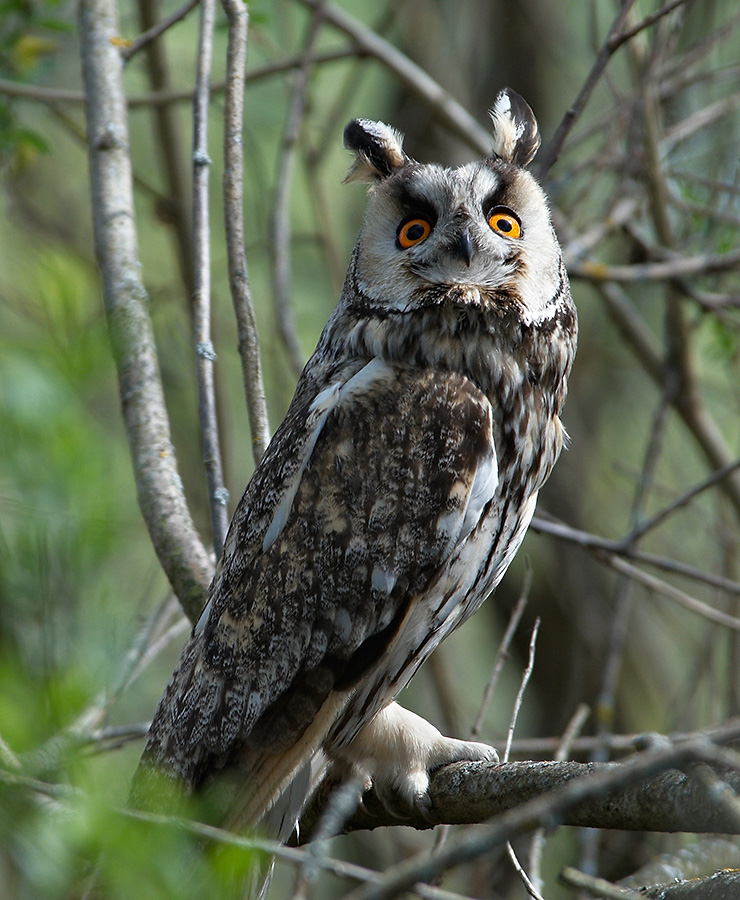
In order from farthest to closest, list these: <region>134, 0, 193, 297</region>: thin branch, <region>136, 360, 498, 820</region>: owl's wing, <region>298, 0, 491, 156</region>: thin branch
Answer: <region>134, 0, 193, 297</region>: thin branch → <region>298, 0, 491, 156</region>: thin branch → <region>136, 360, 498, 820</region>: owl's wing

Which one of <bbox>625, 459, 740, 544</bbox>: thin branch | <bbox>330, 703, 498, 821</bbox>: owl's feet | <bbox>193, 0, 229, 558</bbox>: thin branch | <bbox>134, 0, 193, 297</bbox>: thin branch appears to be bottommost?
<bbox>330, 703, 498, 821</bbox>: owl's feet

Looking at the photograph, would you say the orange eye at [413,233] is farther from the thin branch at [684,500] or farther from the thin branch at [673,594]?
the thin branch at [673,594]

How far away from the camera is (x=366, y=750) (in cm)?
259

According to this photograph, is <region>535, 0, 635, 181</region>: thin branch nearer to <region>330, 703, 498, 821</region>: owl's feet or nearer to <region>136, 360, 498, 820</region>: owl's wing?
<region>136, 360, 498, 820</region>: owl's wing

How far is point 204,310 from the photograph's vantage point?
2594 millimetres

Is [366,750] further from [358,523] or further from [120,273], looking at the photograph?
[120,273]

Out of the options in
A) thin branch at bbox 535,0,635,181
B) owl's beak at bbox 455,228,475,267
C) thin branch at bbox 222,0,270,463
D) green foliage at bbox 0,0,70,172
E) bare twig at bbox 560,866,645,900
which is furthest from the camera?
green foliage at bbox 0,0,70,172

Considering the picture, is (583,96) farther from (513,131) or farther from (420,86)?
(420,86)

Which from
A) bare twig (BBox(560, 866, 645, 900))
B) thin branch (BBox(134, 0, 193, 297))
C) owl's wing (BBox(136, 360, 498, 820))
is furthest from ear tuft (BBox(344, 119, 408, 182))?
bare twig (BBox(560, 866, 645, 900))

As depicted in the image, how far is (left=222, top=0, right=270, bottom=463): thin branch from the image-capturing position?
8.30 feet

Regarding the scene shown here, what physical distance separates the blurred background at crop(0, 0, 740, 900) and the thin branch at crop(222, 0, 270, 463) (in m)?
0.41

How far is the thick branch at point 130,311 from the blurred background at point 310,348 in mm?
147

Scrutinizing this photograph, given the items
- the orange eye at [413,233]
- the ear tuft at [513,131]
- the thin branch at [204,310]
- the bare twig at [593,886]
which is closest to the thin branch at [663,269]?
the ear tuft at [513,131]

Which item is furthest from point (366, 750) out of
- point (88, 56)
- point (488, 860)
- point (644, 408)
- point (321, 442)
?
point (644, 408)
